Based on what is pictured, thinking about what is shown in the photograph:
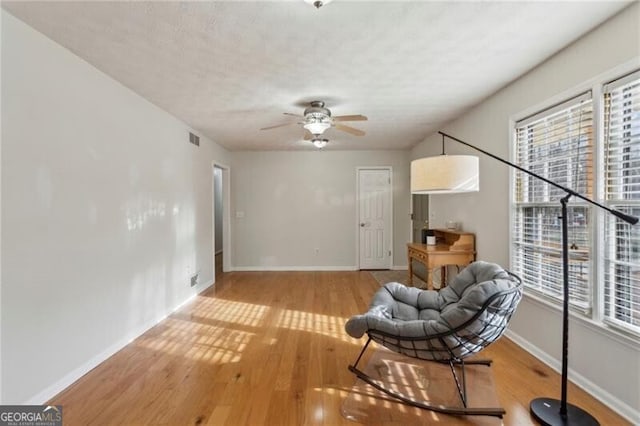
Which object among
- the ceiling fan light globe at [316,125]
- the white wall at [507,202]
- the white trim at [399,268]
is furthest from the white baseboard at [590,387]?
the white trim at [399,268]

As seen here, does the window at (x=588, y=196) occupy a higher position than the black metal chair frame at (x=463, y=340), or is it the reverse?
the window at (x=588, y=196)

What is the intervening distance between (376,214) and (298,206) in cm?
161

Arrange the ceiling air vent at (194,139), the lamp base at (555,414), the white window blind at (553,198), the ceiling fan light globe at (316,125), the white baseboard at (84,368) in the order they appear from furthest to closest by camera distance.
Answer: the ceiling air vent at (194,139) < the ceiling fan light globe at (316,125) < the white window blind at (553,198) < the white baseboard at (84,368) < the lamp base at (555,414)

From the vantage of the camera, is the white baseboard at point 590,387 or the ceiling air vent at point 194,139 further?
the ceiling air vent at point 194,139

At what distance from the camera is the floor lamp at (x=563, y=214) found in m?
1.67

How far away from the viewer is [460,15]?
68.9 inches

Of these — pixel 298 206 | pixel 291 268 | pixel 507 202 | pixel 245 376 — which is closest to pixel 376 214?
pixel 298 206

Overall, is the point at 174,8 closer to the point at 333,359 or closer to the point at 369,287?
the point at 333,359

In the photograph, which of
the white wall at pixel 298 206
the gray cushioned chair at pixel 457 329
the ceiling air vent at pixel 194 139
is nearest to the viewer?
the gray cushioned chair at pixel 457 329

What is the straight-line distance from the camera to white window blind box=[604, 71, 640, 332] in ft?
5.64

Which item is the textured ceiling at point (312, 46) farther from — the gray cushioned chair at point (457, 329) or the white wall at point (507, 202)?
the gray cushioned chair at point (457, 329)

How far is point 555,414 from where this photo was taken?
1.74 meters

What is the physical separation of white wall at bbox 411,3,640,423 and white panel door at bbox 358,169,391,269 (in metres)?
2.11

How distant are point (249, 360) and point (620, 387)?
8.32 feet
